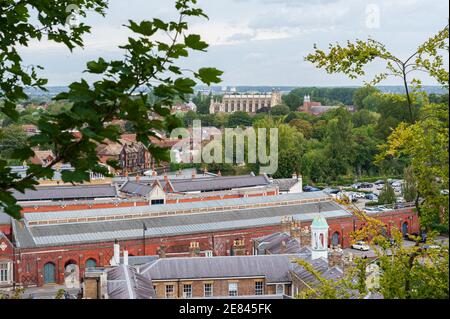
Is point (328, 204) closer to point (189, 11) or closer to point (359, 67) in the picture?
point (359, 67)

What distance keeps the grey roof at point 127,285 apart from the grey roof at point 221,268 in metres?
1.29

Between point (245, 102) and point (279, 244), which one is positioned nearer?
point (279, 244)

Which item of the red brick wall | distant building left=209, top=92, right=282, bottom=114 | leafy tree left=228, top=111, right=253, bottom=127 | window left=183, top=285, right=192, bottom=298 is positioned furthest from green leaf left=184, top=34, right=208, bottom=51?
distant building left=209, top=92, right=282, bottom=114

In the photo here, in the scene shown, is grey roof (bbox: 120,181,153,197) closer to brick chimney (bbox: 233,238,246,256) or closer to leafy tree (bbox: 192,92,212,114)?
brick chimney (bbox: 233,238,246,256)

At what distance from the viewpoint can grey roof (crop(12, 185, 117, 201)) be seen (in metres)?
35.0

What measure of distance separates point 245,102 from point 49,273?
66.3 metres

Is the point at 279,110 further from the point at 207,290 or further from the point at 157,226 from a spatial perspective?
the point at 207,290

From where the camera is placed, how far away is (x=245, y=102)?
9038 cm

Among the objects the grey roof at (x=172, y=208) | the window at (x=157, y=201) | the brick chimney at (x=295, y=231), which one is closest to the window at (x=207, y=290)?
the brick chimney at (x=295, y=231)

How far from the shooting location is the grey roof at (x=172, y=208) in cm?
2844

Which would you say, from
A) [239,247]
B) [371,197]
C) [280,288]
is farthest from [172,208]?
[371,197]

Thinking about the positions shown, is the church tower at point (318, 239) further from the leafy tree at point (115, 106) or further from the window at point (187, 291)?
the leafy tree at point (115, 106)

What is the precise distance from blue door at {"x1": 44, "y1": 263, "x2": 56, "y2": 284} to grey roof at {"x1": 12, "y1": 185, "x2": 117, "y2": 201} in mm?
9138
